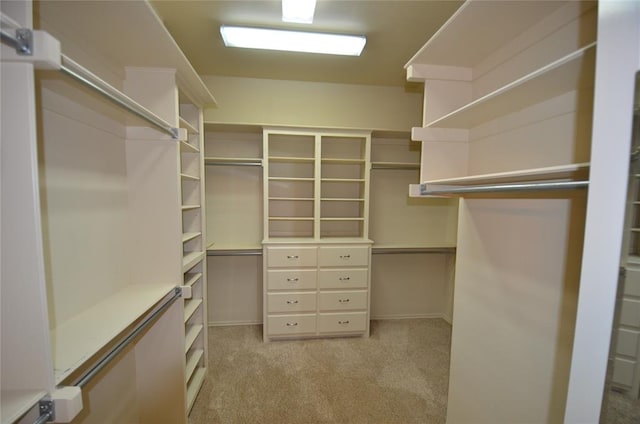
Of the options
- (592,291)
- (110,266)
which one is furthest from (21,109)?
(592,291)

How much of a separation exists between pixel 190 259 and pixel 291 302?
1.15 meters

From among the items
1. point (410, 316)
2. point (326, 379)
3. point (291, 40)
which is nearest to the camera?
point (291, 40)

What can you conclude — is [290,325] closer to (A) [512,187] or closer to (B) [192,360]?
(B) [192,360]

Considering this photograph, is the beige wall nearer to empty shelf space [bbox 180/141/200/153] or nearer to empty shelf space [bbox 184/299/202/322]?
empty shelf space [bbox 180/141/200/153]

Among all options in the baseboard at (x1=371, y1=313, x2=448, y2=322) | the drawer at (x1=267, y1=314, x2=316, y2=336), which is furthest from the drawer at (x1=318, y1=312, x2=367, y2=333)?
the baseboard at (x1=371, y1=313, x2=448, y2=322)

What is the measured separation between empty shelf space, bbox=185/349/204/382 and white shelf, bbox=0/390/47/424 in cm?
122

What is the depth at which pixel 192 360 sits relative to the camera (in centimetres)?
194

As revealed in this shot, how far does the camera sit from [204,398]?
189 cm

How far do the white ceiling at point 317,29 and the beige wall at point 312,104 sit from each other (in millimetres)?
153

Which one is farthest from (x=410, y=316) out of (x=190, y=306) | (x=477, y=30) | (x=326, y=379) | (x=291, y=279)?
(x=477, y=30)

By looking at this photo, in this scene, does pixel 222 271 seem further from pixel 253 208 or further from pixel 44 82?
pixel 44 82

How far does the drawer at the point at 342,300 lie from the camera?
2.62 meters

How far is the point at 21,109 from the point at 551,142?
1773 mm

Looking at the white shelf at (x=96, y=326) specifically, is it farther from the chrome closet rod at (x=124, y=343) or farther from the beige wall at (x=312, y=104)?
the beige wall at (x=312, y=104)
